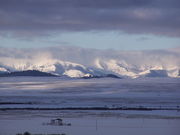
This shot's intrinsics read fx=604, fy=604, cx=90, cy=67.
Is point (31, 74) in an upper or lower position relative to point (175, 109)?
upper

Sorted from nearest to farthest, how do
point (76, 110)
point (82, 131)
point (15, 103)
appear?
1. point (82, 131)
2. point (76, 110)
3. point (15, 103)

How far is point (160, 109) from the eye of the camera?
45312mm

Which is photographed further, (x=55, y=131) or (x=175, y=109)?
(x=175, y=109)

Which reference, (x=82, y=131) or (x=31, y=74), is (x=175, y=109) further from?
(x=31, y=74)

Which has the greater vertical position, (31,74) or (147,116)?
(31,74)

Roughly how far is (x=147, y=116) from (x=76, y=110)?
284 inches

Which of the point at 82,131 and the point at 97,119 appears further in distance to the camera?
the point at 97,119

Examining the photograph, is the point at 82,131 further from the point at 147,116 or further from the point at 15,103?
the point at 15,103

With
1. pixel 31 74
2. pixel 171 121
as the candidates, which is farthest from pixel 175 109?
pixel 31 74

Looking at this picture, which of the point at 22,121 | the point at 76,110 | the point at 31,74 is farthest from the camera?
the point at 31,74

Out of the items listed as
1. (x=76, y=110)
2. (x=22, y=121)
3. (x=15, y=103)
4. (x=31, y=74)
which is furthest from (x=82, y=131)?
(x=31, y=74)

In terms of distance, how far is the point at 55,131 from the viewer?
99.9ft

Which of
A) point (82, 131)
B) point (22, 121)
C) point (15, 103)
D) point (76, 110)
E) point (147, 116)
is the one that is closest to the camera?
point (82, 131)

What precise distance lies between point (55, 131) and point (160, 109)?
648 inches
